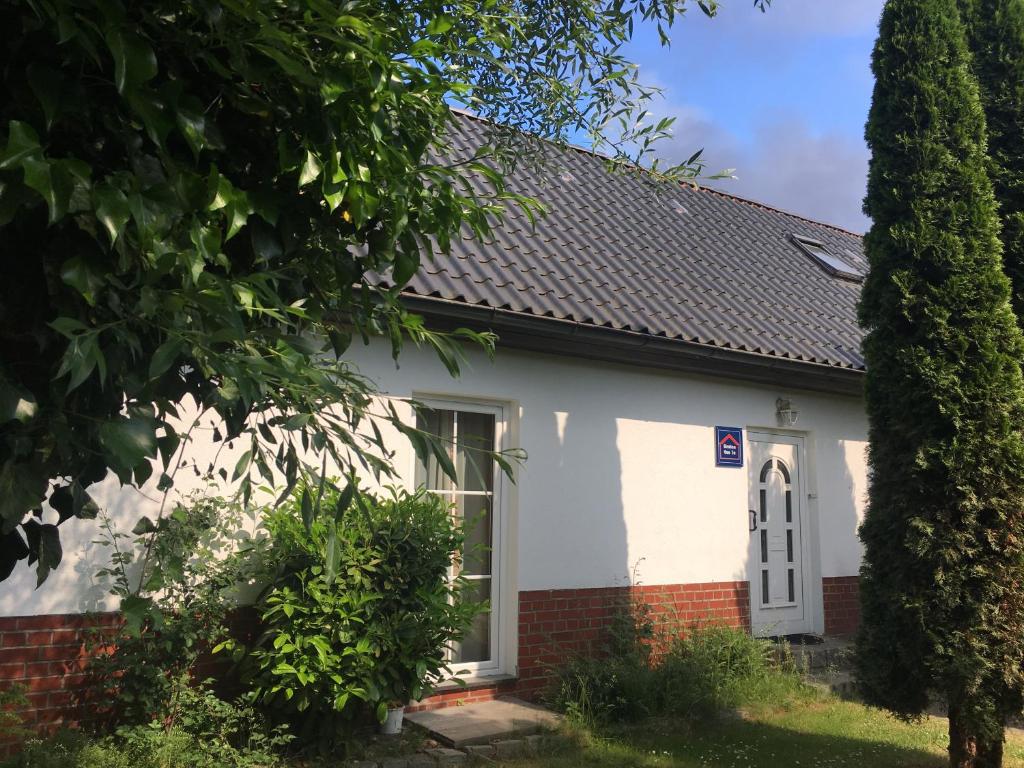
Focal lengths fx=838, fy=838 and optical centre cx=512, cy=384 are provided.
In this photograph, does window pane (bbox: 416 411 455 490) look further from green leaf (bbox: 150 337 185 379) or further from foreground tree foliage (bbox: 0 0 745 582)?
green leaf (bbox: 150 337 185 379)

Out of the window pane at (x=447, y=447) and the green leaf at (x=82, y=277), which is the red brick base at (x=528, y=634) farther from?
the green leaf at (x=82, y=277)

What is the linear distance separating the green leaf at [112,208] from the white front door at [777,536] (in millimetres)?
8067

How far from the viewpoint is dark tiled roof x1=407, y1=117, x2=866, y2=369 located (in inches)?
293

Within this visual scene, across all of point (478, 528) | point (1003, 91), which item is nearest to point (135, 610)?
point (478, 528)

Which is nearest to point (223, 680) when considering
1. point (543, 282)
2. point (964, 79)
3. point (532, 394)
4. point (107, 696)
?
point (107, 696)

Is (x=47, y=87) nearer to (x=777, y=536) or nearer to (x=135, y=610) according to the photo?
(x=135, y=610)

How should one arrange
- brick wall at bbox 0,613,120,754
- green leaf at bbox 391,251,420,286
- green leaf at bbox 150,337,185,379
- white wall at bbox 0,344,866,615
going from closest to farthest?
green leaf at bbox 150,337,185,379 < green leaf at bbox 391,251,420,286 < brick wall at bbox 0,613,120,754 < white wall at bbox 0,344,866,615

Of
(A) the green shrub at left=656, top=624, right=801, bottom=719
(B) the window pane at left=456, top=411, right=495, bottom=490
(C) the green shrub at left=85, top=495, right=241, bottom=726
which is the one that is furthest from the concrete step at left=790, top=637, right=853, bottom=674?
(C) the green shrub at left=85, top=495, right=241, bottom=726

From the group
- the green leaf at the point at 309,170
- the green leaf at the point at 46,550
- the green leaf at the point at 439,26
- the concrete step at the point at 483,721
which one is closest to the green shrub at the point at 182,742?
the concrete step at the point at 483,721

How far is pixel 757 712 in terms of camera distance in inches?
272

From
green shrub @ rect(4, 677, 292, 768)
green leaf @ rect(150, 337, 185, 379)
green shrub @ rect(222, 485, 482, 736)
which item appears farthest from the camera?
green shrub @ rect(222, 485, 482, 736)

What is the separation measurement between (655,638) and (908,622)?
8.39ft

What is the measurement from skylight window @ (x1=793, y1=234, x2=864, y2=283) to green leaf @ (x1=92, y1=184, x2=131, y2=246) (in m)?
12.1

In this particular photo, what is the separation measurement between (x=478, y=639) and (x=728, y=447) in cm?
335
